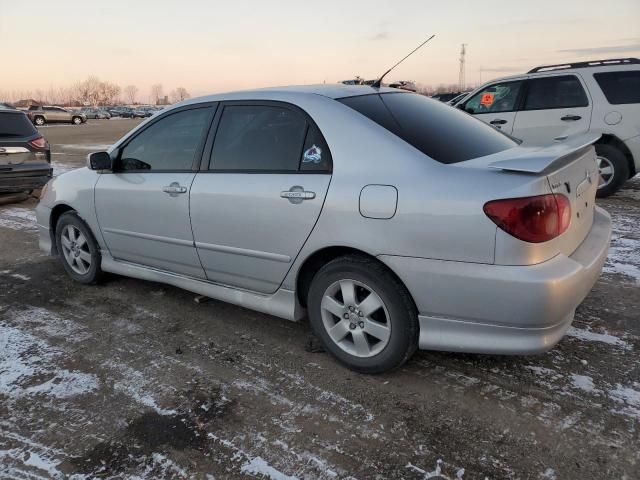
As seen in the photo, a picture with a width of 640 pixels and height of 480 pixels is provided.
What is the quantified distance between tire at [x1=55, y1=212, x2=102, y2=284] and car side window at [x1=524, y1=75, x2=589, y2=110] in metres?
6.38

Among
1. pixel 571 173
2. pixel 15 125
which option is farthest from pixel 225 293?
pixel 15 125

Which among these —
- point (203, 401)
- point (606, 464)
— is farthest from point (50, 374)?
point (606, 464)

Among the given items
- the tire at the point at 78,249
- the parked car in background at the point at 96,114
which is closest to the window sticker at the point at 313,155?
the tire at the point at 78,249

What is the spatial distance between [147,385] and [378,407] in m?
1.30

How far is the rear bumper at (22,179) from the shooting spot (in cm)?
791

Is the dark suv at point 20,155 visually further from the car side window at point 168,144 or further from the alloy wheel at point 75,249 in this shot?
the car side window at point 168,144

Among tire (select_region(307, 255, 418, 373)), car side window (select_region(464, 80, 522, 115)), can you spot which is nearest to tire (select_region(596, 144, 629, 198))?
car side window (select_region(464, 80, 522, 115))

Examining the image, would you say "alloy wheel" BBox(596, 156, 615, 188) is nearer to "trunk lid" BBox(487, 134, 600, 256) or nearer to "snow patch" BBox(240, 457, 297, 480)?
"trunk lid" BBox(487, 134, 600, 256)

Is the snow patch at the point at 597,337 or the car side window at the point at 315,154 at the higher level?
the car side window at the point at 315,154

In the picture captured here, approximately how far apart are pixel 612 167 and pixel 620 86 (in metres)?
1.10

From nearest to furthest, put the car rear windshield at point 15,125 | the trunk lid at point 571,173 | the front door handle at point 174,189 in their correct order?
the trunk lid at point 571,173, the front door handle at point 174,189, the car rear windshield at point 15,125

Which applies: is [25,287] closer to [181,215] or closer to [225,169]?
[181,215]

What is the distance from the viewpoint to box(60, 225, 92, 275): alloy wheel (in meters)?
4.47

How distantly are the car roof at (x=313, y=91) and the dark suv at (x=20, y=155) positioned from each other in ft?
18.8
